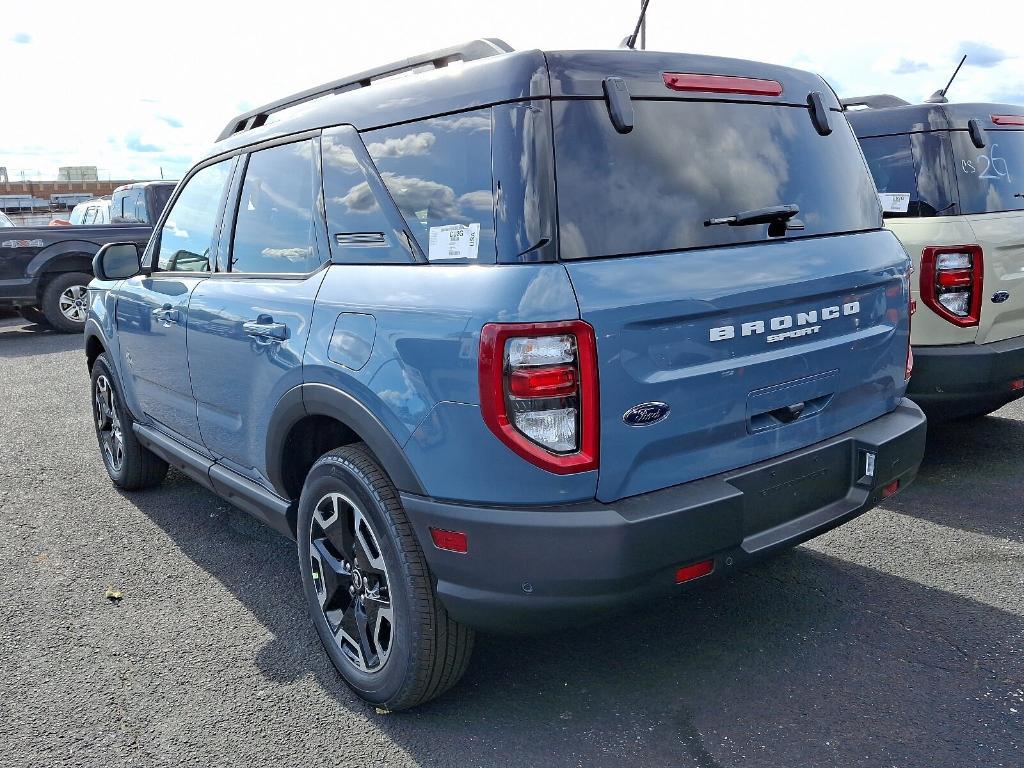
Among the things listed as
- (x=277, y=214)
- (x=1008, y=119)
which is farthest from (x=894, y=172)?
(x=277, y=214)

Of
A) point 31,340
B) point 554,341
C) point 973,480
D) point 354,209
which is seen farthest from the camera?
point 31,340

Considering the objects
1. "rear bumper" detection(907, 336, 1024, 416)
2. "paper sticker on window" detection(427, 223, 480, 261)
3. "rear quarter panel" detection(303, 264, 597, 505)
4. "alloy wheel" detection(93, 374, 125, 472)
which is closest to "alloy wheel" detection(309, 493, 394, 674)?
"rear quarter panel" detection(303, 264, 597, 505)

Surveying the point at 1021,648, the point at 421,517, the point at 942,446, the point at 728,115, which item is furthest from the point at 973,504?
the point at 421,517

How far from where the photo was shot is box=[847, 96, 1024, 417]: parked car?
178 inches

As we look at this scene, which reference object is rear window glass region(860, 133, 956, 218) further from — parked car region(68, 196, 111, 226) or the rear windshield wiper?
parked car region(68, 196, 111, 226)

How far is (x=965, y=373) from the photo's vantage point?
450cm

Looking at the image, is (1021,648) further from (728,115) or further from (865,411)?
(728,115)

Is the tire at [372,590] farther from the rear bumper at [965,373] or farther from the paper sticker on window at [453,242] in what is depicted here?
the rear bumper at [965,373]

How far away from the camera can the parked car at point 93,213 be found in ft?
47.1

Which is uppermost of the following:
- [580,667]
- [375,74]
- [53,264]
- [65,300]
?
[375,74]

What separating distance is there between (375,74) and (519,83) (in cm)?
98

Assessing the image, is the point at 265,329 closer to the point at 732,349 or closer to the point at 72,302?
the point at 732,349

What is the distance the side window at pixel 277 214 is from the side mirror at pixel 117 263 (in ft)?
3.95

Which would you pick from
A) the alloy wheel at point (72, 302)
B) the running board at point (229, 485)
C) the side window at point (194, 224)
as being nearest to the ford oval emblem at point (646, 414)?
the running board at point (229, 485)
